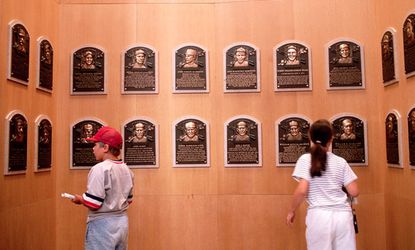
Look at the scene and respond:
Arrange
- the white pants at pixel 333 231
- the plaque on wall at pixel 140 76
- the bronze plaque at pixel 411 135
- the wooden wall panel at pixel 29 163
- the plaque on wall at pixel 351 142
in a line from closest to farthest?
the white pants at pixel 333 231 → the wooden wall panel at pixel 29 163 → the bronze plaque at pixel 411 135 → the plaque on wall at pixel 351 142 → the plaque on wall at pixel 140 76

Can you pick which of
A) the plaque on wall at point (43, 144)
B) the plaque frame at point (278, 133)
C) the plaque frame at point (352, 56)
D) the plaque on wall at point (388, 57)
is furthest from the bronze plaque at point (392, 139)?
the plaque on wall at point (43, 144)

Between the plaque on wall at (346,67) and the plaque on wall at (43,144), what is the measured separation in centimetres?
371

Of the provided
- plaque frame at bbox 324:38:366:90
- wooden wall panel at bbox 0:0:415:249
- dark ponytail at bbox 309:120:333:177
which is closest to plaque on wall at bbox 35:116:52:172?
wooden wall panel at bbox 0:0:415:249

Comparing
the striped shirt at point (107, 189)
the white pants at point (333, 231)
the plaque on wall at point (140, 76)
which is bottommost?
the white pants at point (333, 231)

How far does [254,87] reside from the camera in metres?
5.41

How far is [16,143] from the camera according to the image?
14.0ft

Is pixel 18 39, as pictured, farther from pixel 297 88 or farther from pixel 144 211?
pixel 297 88

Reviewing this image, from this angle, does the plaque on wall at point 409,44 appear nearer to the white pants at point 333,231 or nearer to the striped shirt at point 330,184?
the striped shirt at point 330,184

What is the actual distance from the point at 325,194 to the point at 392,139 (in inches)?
72.4

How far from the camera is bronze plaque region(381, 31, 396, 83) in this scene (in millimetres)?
4801

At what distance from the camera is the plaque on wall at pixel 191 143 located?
17.7 ft

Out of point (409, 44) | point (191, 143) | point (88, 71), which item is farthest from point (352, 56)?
point (88, 71)

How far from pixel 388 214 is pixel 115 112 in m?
3.79

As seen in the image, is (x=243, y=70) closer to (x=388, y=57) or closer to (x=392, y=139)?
(x=388, y=57)
